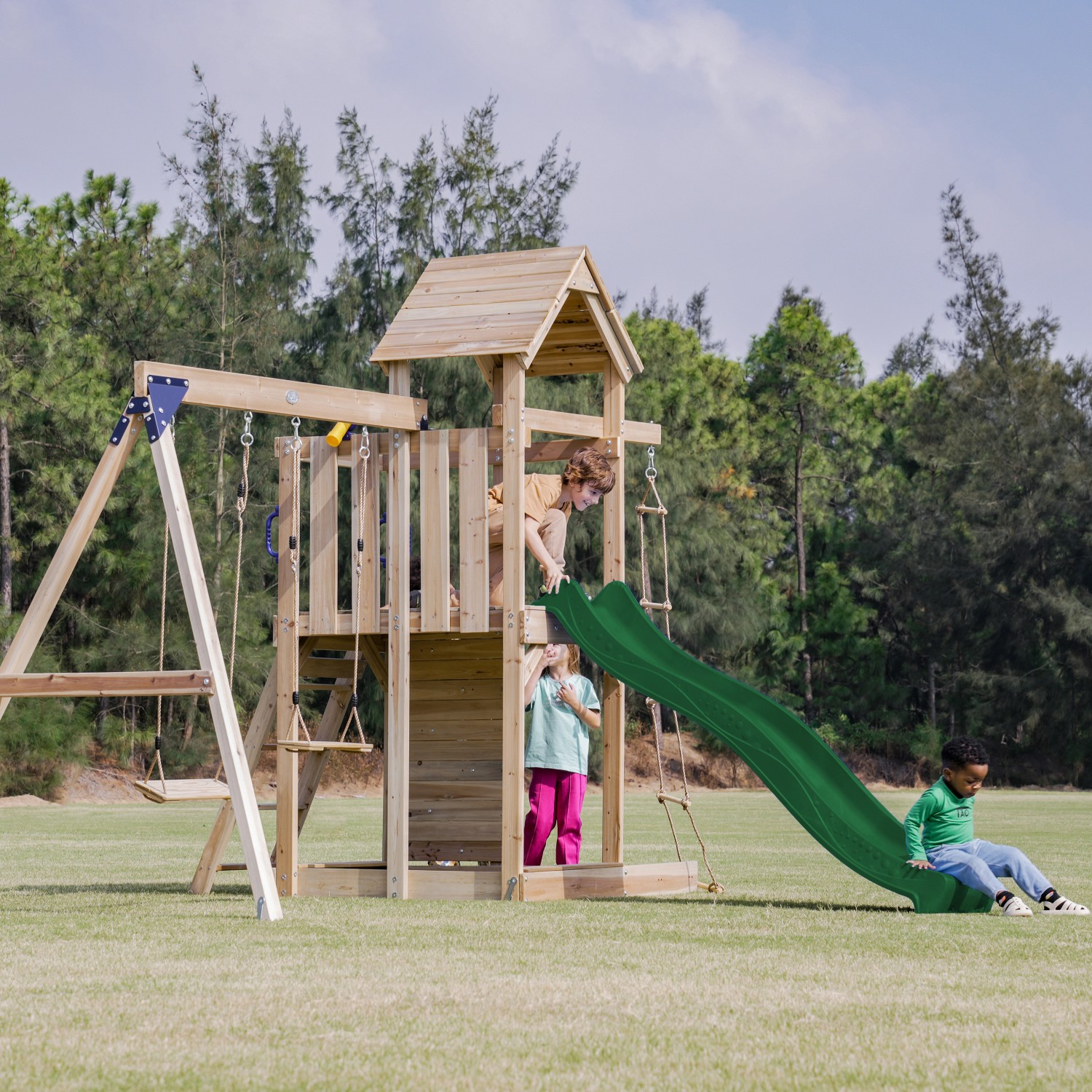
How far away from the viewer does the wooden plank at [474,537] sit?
972 centimetres

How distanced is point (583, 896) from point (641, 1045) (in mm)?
5169

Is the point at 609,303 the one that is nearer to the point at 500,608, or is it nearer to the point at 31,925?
the point at 500,608

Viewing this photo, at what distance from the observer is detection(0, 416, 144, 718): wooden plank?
863 centimetres

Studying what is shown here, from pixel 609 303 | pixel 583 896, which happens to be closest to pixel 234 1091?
pixel 583 896

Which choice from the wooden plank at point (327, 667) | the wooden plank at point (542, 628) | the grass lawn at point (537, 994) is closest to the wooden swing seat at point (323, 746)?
the grass lawn at point (537, 994)

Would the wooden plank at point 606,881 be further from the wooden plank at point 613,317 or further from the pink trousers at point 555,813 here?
the wooden plank at point 613,317

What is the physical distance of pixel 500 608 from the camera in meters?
9.84

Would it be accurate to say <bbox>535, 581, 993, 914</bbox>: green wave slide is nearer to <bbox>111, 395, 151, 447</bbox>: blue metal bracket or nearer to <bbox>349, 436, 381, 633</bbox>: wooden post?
<bbox>349, 436, 381, 633</bbox>: wooden post

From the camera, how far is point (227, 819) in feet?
31.0

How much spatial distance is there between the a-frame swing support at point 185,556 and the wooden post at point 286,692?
0.63m

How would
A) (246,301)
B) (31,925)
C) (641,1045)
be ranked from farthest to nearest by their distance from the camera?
(246,301) < (31,925) < (641,1045)

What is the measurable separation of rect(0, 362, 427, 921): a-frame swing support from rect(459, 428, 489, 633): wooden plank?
606mm

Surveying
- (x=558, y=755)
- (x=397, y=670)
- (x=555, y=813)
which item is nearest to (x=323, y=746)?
(x=397, y=670)

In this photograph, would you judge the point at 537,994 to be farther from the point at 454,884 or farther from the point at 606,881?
the point at 606,881
